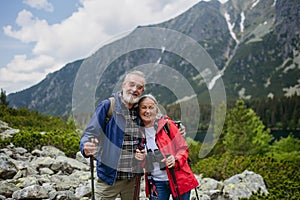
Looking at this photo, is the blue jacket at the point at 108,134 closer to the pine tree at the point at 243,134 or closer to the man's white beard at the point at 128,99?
the man's white beard at the point at 128,99

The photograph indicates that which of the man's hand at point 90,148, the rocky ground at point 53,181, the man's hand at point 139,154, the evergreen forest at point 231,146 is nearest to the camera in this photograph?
the man's hand at point 90,148

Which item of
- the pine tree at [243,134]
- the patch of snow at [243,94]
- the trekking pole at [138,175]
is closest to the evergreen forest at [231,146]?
the pine tree at [243,134]

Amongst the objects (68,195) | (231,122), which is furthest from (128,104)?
(231,122)

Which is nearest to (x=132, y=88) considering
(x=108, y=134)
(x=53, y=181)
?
(x=108, y=134)

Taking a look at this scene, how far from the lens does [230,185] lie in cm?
755

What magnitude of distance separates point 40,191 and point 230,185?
15.5 feet

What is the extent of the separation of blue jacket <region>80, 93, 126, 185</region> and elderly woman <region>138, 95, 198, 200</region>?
28 centimetres

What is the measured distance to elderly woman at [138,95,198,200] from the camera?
3.20 m

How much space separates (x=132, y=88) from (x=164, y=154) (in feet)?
2.65

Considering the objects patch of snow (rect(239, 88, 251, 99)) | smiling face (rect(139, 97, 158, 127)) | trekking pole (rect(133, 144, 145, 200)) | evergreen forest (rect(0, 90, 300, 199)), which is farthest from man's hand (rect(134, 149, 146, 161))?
patch of snow (rect(239, 88, 251, 99))

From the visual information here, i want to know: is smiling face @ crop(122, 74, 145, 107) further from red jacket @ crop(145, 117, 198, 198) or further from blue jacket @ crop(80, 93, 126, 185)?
red jacket @ crop(145, 117, 198, 198)

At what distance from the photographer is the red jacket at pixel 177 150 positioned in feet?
10.6

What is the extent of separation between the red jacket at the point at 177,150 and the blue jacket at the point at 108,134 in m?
0.45

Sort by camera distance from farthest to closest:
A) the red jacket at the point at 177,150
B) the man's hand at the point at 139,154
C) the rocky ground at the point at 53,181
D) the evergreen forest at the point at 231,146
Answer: the evergreen forest at the point at 231,146 < the rocky ground at the point at 53,181 < the red jacket at the point at 177,150 < the man's hand at the point at 139,154
